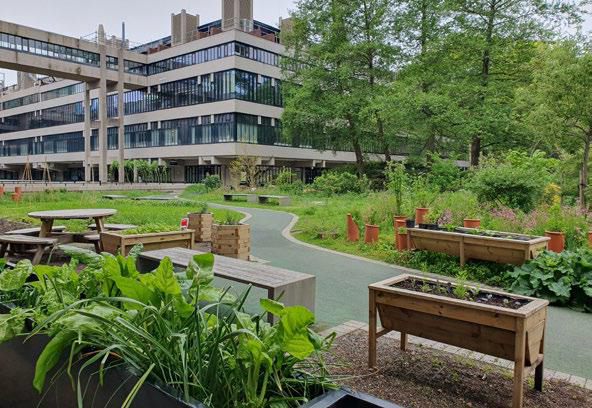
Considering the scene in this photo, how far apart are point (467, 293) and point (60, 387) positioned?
10.2ft

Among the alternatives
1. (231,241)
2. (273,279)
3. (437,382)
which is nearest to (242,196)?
(231,241)

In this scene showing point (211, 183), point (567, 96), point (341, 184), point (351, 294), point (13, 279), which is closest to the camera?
point (13, 279)

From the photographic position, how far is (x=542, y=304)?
3.54 m

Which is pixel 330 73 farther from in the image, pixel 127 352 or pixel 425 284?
pixel 127 352

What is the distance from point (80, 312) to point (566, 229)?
9.65m

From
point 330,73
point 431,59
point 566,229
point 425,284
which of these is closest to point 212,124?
point 330,73

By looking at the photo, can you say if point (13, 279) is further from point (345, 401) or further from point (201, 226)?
point (201, 226)

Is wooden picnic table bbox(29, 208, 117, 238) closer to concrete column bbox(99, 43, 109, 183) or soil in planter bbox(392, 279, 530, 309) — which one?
soil in planter bbox(392, 279, 530, 309)

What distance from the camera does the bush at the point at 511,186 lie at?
1205cm

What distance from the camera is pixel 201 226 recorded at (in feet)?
35.9

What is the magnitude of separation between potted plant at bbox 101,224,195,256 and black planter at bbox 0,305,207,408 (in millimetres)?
4471

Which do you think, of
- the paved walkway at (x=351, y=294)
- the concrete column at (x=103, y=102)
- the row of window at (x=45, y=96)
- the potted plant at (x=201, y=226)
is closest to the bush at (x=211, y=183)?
the concrete column at (x=103, y=102)

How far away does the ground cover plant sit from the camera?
1.70 meters

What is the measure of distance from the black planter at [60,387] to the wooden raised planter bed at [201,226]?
832cm
